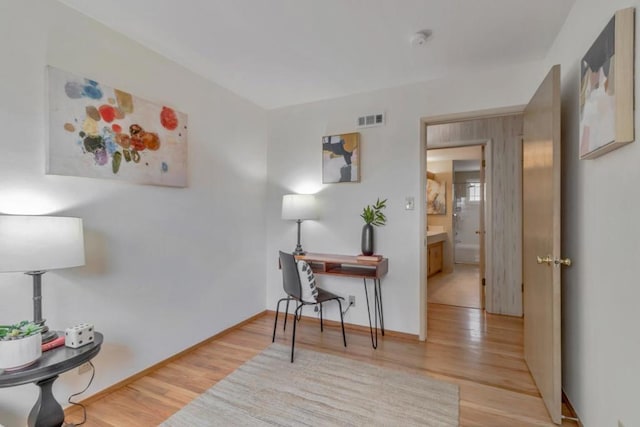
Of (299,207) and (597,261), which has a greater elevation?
(299,207)

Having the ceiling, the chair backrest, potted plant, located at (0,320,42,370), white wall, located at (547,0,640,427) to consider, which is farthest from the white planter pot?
white wall, located at (547,0,640,427)

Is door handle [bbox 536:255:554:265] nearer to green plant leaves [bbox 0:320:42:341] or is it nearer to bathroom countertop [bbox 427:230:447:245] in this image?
green plant leaves [bbox 0:320:42:341]

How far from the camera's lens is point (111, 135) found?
210 centimetres

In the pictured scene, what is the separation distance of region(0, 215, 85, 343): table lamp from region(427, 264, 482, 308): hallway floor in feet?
13.2

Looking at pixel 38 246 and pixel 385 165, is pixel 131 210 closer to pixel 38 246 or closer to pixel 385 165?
pixel 38 246

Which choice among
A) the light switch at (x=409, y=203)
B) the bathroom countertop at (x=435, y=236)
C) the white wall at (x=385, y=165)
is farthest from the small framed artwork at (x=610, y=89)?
the bathroom countertop at (x=435, y=236)

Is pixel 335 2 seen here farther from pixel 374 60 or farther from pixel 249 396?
pixel 249 396

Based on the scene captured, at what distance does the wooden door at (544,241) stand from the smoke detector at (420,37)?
32.7 inches


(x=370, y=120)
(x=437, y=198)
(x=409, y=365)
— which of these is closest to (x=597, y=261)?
(x=409, y=365)

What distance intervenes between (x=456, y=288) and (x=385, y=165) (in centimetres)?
292

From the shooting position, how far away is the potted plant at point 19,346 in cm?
136

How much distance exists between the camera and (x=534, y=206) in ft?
7.06

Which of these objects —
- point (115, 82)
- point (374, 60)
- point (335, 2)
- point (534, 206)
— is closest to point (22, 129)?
point (115, 82)

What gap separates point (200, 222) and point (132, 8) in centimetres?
167
